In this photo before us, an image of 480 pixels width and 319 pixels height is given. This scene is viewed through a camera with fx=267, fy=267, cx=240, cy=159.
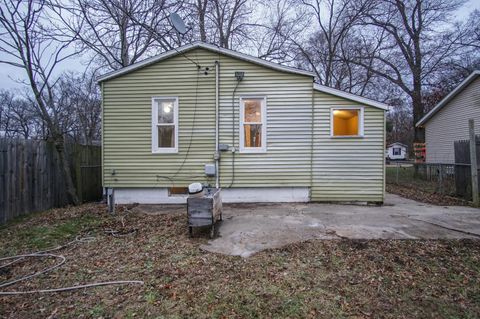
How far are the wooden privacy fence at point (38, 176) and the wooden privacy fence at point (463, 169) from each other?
12150mm

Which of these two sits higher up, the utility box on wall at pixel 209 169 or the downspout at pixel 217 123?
the downspout at pixel 217 123

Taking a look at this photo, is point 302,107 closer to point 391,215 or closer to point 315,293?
point 391,215

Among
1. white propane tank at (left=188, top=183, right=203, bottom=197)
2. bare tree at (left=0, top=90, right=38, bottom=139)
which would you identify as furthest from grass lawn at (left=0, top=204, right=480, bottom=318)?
bare tree at (left=0, top=90, right=38, bottom=139)

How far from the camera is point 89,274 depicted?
11.9ft

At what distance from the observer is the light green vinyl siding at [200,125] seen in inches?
304

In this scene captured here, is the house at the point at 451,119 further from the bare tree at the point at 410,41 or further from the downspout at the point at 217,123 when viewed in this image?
the downspout at the point at 217,123

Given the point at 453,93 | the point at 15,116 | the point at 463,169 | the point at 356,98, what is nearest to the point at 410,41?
the point at 453,93

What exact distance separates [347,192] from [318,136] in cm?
184

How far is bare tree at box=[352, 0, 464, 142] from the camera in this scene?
16906 mm

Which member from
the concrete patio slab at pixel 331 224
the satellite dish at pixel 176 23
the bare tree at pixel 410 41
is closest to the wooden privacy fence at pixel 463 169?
the concrete patio slab at pixel 331 224

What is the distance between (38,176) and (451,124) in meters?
18.9

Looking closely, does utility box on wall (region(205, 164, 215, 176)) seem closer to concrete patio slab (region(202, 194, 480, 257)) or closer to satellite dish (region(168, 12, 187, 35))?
concrete patio slab (region(202, 194, 480, 257))

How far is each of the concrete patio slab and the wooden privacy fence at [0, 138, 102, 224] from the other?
5.03 metres

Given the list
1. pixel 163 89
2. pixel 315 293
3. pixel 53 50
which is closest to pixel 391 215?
pixel 315 293
